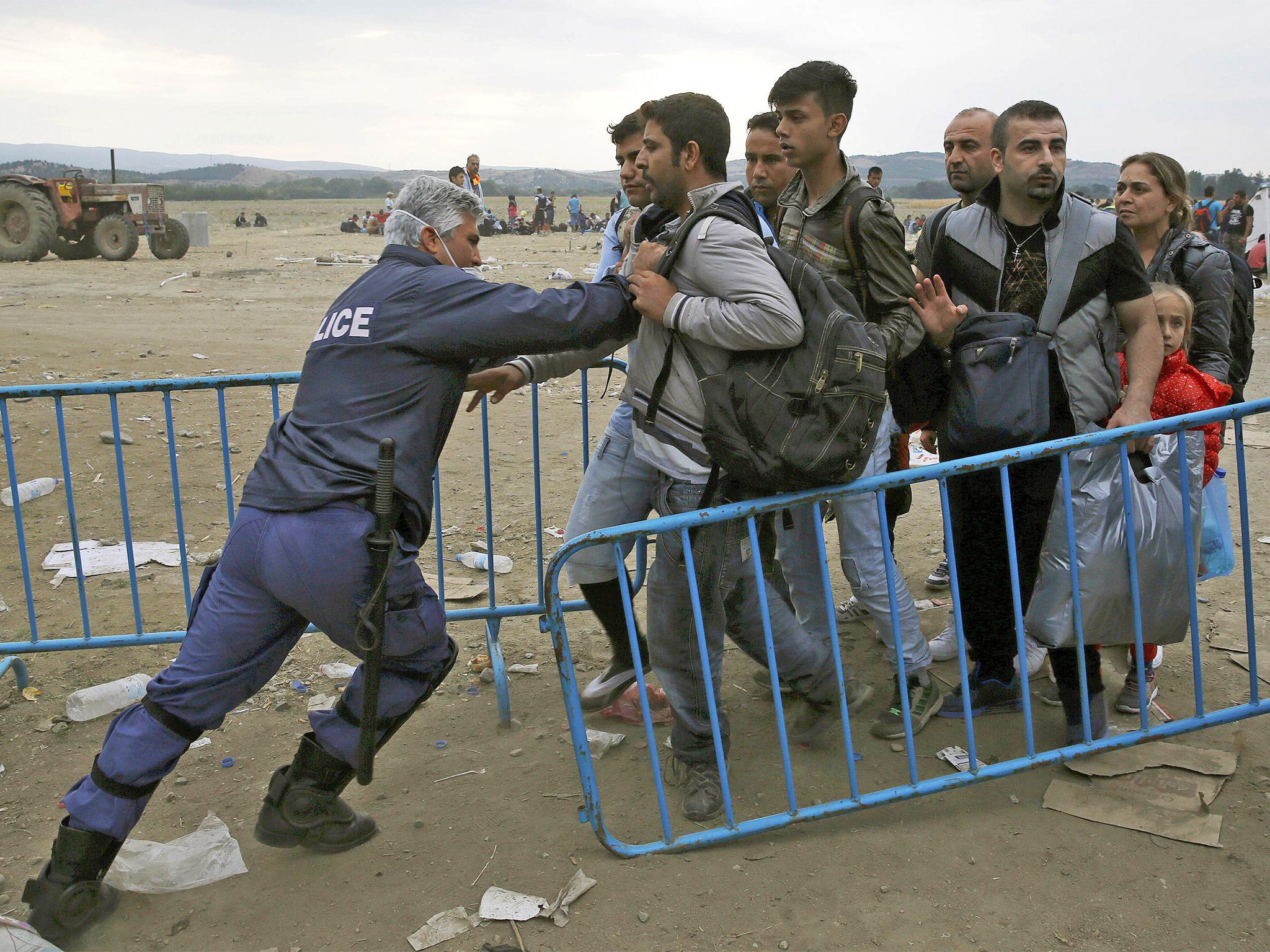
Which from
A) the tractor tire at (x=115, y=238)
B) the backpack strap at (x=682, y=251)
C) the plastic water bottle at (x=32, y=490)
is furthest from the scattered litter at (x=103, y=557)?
the tractor tire at (x=115, y=238)

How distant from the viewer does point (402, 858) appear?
3072mm

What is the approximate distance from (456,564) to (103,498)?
7.23 feet

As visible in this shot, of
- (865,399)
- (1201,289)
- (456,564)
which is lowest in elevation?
(456,564)

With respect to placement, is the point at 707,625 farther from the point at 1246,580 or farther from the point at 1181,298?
the point at 1181,298

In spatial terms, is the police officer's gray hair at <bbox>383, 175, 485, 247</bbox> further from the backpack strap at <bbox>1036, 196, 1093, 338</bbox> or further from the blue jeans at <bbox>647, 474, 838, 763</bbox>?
the backpack strap at <bbox>1036, 196, 1093, 338</bbox>

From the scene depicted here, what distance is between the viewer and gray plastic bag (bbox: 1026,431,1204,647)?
10.1 ft

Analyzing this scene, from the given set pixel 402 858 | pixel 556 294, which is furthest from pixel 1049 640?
pixel 402 858

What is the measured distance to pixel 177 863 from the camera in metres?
2.98

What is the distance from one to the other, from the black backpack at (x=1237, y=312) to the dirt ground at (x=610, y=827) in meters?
1.12

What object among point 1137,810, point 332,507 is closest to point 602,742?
point 332,507

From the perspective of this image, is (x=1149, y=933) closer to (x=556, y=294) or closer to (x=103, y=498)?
(x=556, y=294)

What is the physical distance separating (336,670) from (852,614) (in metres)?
2.23

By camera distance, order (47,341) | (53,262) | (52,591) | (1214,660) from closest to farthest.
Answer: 1. (1214,660)
2. (52,591)
3. (47,341)
4. (53,262)

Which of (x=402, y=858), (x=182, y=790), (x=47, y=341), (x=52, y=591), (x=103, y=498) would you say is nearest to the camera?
(x=402, y=858)
